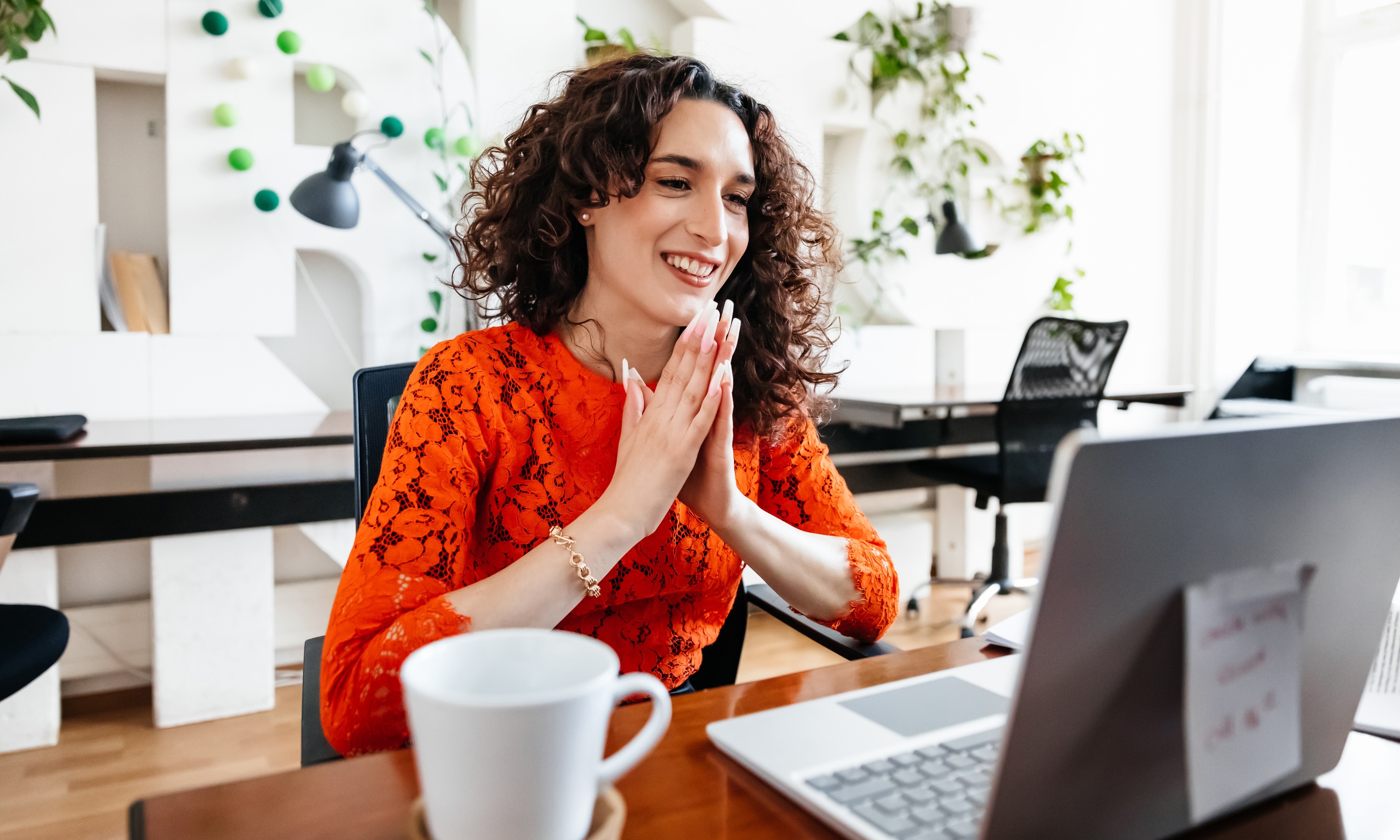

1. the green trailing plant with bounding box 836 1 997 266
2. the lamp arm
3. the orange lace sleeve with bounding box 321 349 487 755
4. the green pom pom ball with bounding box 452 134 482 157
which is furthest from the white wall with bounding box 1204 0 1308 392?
the orange lace sleeve with bounding box 321 349 487 755

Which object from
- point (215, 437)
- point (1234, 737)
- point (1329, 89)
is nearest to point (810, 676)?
point (1234, 737)

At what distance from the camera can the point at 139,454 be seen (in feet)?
6.42

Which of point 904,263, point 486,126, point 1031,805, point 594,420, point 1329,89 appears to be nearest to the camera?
point 1031,805

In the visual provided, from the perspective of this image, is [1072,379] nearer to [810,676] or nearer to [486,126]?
[486,126]

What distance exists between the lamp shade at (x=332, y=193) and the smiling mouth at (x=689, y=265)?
1.47 meters

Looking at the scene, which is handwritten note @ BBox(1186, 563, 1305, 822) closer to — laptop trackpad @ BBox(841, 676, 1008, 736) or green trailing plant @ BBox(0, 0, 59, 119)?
laptop trackpad @ BBox(841, 676, 1008, 736)

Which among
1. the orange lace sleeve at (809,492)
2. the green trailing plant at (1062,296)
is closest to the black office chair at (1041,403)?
the green trailing plant at (1062,296)

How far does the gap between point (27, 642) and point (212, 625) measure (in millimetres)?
957

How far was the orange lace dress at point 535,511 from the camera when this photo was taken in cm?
89

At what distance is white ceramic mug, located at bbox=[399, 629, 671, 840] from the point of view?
38 cm

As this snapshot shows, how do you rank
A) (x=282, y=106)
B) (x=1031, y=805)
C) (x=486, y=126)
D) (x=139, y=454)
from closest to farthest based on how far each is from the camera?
1. (x=1031, y=805)
2. (x=139, y=454)
3. (x=282, y=106)
4. (x=486, y=126)

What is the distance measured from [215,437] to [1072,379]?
2.44 metres

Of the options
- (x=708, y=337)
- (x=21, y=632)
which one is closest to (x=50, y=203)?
(x=21, y=632)

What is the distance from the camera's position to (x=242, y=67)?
2.39 metres
